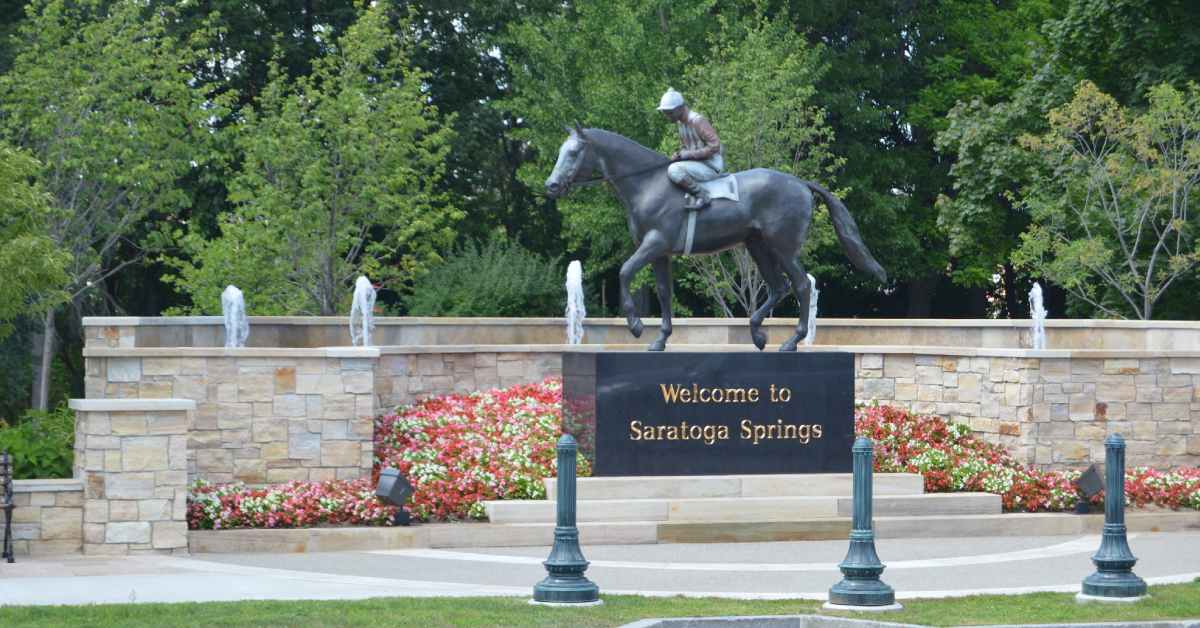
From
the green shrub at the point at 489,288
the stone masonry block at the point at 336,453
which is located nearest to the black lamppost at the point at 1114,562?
the stone masonry block at the point at 336,453

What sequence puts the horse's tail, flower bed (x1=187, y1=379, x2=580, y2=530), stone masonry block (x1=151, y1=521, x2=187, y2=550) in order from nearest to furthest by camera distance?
stone masonry block (x1=151, y1=521, x2=187, y2=550), flower bed (x1=187, y1=379, x2=580, y2=530), the horse's tail

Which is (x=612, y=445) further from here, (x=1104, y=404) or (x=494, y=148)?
(x=494, y=148)

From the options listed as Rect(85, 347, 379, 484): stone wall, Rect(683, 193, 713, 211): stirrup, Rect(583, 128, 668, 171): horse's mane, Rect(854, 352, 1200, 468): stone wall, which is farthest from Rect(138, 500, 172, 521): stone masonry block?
Rect(854, 352, 1200, 468): stone wall

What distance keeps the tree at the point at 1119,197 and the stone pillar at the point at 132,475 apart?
19.1 m

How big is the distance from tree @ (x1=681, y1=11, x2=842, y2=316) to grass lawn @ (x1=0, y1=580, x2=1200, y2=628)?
18.3 meters

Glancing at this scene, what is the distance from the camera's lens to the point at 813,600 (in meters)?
12.9

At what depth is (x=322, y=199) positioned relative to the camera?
3219 centimetres

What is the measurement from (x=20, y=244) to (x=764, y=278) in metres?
8.67

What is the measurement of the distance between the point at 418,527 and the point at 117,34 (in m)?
19.6

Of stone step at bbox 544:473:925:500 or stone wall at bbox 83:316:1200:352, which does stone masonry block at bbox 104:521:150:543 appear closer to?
stone step at bbox 544:473:925:500

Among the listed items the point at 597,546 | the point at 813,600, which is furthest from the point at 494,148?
the point at 813,600

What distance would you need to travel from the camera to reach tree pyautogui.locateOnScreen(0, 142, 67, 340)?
63.8ft

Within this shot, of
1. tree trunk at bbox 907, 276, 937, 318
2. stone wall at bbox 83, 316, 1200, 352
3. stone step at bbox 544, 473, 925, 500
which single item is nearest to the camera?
stone step at bbox 544, 473, 925, 500

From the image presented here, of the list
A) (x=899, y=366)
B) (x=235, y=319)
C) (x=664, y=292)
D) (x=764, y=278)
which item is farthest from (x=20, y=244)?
(x=899, y=366)
